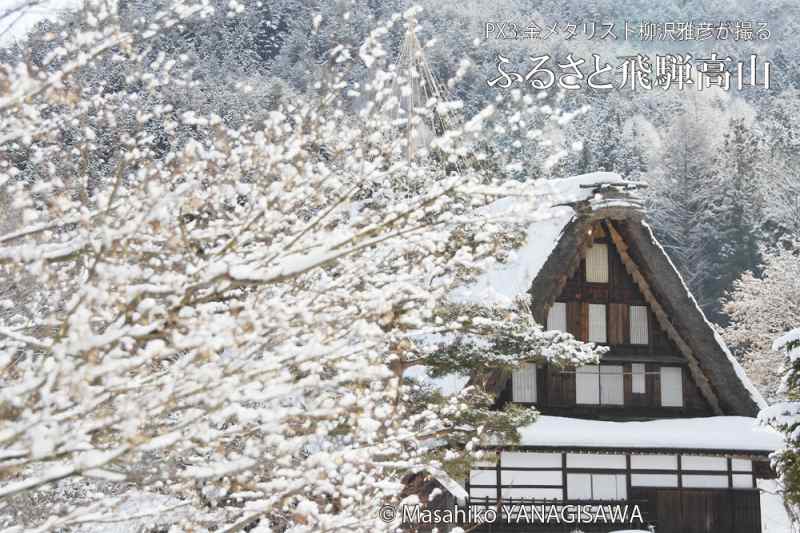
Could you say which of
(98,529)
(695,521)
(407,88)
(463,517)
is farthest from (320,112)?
(695,521)

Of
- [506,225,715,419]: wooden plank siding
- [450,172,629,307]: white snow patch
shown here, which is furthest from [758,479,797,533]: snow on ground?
[450,172,629,307]: white snow patch

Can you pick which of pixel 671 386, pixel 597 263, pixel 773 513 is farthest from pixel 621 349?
pixel 773 513

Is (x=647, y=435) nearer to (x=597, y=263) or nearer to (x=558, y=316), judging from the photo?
(x=558, y=316)

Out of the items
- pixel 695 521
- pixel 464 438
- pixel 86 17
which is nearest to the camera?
pixel 86 17

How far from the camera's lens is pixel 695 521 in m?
16.1

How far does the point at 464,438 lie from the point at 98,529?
15.8ft

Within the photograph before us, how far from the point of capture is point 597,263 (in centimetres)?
1684

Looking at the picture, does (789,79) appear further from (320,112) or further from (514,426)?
(320,112)

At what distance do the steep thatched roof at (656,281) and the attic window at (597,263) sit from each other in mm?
275

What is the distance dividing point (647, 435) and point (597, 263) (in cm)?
312

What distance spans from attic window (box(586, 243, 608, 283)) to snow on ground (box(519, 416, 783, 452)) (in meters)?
2.48

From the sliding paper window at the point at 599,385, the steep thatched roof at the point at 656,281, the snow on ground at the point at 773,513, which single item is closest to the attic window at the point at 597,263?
the steep thatched roof at the point at 656,281

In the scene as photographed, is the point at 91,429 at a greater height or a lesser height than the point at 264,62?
lesser

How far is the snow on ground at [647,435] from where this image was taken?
1491cm
